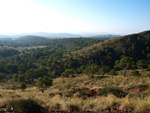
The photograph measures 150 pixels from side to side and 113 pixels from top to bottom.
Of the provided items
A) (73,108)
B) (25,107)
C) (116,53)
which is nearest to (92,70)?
(73,108)

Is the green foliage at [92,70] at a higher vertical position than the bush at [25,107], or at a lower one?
lower

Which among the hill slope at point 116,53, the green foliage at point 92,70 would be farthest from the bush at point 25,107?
the hill slope at point 116,53

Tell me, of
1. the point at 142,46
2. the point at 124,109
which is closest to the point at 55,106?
the point at 124,109

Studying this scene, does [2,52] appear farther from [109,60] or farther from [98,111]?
[98,111]

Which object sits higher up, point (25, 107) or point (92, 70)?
point (25, 107)

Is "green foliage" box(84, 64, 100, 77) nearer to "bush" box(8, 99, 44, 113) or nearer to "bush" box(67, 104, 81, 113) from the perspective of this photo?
"bush" box(67, 104, 81, 113)

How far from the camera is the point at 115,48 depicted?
69.8m

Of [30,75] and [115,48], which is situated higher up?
[115,48]

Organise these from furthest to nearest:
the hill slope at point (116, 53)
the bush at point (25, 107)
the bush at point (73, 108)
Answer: the hill slope at point (116, 53)
the bush at point (73, 108)
the bush at point (25, 107)

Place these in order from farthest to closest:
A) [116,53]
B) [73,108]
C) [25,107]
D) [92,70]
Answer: [116,53] < [92,70] < [73,108] < [25,107]

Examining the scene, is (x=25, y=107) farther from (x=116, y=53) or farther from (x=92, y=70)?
(x=116, y=53)

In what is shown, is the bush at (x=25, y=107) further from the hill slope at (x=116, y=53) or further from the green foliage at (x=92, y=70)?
the hill slope at (x=116, y=53)

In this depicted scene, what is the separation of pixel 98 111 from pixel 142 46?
76951 mm

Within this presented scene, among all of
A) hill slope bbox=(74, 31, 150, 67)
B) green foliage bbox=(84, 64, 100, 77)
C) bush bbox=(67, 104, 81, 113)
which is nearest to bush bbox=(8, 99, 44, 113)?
bush bbox=(67, 104, 81, 113)
